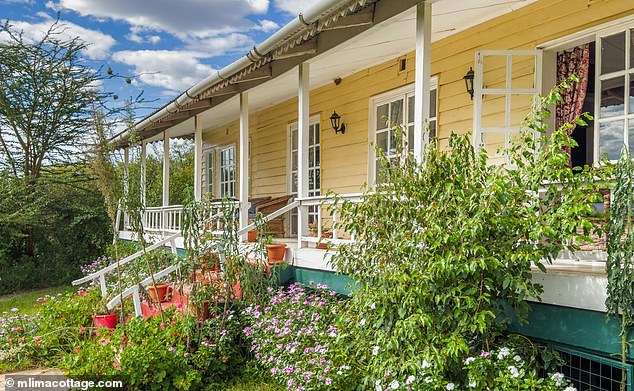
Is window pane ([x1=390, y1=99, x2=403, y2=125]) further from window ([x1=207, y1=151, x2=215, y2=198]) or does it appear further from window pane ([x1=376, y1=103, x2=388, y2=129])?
window ([x1=207, y1=151, x2=215, y2=198])

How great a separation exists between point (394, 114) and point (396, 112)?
0.13 ft

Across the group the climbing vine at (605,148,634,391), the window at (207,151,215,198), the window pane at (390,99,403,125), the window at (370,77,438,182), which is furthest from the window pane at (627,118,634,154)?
the window at (207,151,215,198)

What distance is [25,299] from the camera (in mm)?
10828

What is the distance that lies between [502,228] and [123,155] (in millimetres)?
12317

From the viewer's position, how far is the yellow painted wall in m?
4.95

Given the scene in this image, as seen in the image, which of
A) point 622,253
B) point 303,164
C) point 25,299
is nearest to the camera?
point 622,253

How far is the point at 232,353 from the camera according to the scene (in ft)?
17.5

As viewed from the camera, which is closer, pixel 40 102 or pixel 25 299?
pixel 25 299

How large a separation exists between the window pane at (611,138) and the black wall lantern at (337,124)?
4073 millimetres

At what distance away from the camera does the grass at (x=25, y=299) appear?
32.1 feet

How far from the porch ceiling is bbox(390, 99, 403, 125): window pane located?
2.07 ft

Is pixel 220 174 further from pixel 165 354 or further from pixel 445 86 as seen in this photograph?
pixel 165 354

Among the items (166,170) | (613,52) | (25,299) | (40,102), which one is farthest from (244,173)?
(40,102)

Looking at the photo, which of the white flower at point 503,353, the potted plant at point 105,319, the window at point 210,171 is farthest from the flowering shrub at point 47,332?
the window at point 210,171
